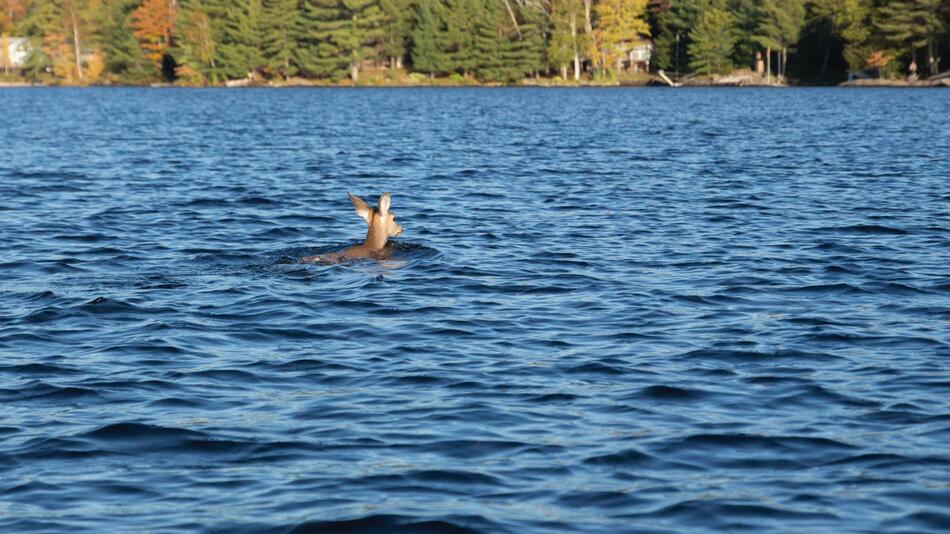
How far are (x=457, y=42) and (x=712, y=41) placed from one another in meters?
31.0

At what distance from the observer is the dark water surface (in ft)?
32.2

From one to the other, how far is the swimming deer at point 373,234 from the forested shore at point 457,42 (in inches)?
4534

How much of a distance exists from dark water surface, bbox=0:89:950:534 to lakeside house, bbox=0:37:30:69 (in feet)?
514

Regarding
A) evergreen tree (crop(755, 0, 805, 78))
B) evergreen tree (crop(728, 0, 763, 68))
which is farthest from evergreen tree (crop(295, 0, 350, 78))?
evergreen tree (crop(755, 0, 805, 78))

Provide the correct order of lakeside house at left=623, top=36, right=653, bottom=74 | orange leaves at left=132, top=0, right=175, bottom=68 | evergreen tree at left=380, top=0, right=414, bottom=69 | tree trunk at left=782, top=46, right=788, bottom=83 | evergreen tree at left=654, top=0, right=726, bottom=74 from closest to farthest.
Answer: tree trunk at left=782, top=46, right=788, bottom=83, evergreen tree at left=654, top=0, right=726, bottom=74, lakeside house at left=623, top=36, right=653, bottom=74, evergreen tree at left=380, top=0, right=414, bottom=69, orange leaves at left=132, top=0, right=175, bottom=68

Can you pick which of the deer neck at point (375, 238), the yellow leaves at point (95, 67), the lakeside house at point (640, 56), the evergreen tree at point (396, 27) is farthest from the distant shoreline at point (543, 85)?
the deer neck at point (375, 238)

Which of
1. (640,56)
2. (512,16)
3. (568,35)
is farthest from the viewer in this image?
(640,56)

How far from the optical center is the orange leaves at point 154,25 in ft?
543

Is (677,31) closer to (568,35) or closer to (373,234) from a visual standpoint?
(568,35)

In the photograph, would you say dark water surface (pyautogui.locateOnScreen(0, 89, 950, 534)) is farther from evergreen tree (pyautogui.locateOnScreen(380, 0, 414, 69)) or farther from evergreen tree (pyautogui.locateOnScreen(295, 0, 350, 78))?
evergreen tree (pyautogui.locateOnScreen(380, 0, 414, 69))

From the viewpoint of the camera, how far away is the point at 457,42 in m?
154

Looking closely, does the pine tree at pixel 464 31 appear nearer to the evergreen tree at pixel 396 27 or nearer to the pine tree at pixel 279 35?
the evergreen tree at pixel 396 27

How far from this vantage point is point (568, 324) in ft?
52.6

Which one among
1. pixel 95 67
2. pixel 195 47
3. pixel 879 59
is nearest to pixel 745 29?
pixel 879 59
